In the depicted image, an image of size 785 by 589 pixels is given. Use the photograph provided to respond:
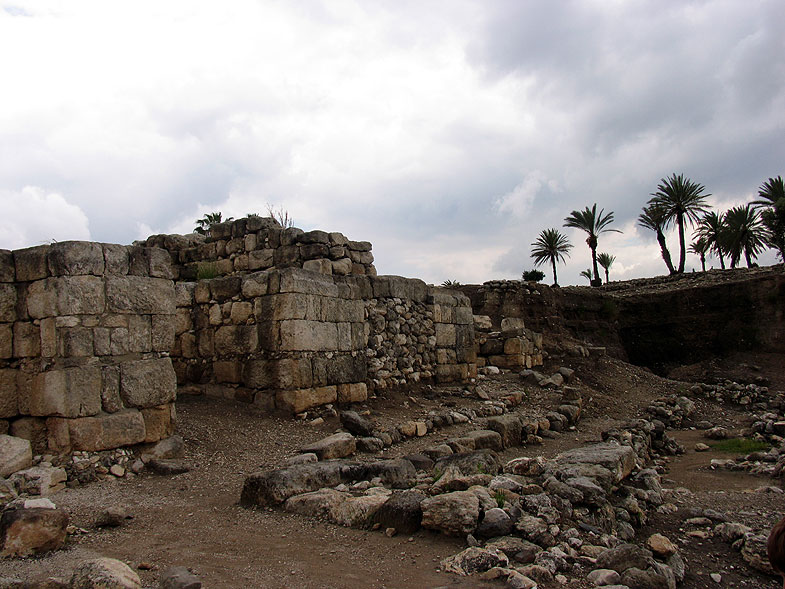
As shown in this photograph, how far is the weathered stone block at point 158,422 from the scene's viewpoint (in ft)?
23.2

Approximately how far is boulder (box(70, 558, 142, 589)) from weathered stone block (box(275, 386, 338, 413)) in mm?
5498

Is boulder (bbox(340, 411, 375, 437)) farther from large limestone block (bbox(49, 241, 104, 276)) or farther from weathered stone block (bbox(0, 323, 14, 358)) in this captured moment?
weathered stone block (bbox(0, 323, 14, 358))

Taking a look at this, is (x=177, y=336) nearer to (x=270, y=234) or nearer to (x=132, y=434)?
(x=270, y=234)

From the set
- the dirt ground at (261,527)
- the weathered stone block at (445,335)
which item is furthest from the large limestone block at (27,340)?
the weathered stone block at (445,335)

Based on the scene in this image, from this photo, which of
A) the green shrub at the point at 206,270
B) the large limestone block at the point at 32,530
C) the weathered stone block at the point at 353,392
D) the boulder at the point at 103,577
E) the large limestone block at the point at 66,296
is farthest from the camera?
the green shrub at the point at 206,270

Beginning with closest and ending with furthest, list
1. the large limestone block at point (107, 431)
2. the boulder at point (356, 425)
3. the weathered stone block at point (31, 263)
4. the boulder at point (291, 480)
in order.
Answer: the boulder at point (291, 480), the large limestone block at point (107, 431), the weathered stone block at point (31, 263), the boulder at point (356, 425)

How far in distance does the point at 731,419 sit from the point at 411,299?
25.1 ft

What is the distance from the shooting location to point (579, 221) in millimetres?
36750

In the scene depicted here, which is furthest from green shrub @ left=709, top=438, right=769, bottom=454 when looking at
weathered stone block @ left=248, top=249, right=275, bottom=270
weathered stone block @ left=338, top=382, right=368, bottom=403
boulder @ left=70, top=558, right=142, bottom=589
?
boulder @ left=70, top=558, right=142, bottom=589

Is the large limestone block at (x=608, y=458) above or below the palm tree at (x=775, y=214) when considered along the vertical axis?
below

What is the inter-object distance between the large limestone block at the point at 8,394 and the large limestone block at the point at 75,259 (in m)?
1.30

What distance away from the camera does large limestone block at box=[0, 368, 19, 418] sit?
22.3 feet

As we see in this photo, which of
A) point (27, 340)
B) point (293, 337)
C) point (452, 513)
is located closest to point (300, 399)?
point (293, 337)

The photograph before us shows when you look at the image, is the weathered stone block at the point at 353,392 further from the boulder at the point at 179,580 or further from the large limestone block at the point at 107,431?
the boulder at the point at 179,580
